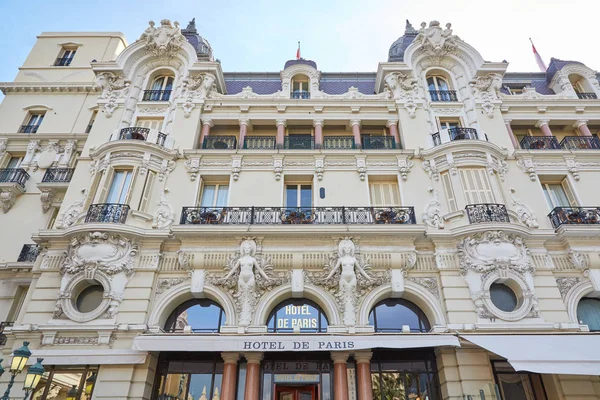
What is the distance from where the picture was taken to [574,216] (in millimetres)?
12227

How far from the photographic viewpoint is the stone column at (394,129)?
48.3ft

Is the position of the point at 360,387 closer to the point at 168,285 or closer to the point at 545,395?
the point at 545,395

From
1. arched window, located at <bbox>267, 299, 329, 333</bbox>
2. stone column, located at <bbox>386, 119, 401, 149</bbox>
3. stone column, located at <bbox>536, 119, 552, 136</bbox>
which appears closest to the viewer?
arched window, located at <bbox>267, 299, 329, 333</bbox>

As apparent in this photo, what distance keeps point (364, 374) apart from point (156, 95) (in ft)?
45.8

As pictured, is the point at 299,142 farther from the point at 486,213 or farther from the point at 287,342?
the point at 287,342

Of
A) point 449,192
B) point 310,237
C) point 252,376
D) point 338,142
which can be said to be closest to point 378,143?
point 338,142

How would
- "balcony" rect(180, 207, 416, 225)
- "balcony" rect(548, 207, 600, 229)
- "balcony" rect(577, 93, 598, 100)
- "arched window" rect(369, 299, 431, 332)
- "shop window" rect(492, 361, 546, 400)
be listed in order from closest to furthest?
"shop window" rect(492, 361, 546, 400) < "arched window" rect(369, 299, 431, 332) < "balcony" rect(548, 207, 600, 229) < "balcony" rect(180, 207, 416, 225) < "balcony" rect(577, 93, 598, 100)

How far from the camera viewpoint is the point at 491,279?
432 inches

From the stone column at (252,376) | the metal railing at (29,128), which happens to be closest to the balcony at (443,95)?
the stone column at (252,376)

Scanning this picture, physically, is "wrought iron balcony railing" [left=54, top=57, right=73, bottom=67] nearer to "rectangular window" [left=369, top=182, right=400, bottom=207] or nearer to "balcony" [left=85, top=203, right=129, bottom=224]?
"balcony" [left=85, top=203, right=129, bottom=224]

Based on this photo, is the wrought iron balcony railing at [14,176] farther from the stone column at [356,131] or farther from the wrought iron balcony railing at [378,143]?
the wrought iron balcony railing at [378,143]

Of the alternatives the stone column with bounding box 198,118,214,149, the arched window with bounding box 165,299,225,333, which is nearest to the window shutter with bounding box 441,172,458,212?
the arched window with bounding box 165,299,225,333

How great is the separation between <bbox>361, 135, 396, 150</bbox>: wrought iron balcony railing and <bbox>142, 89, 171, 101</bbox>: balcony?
893 cm

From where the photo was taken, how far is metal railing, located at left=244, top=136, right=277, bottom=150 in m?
14.7
